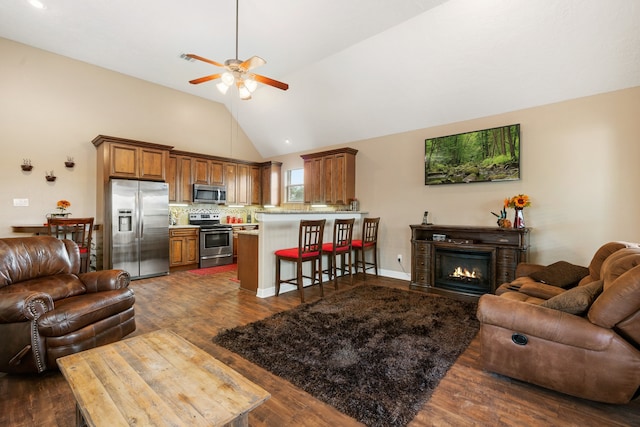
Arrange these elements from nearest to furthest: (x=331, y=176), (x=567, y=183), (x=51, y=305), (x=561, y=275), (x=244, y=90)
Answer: (x=51, y=305) → (x=561, y=275) → (x=244, y=90) → (x=567, y=183) → (x=331, y=176)

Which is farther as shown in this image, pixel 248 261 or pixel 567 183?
pixel 248 261

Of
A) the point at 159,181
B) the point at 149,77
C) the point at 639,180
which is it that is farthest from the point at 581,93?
the point at 149,77

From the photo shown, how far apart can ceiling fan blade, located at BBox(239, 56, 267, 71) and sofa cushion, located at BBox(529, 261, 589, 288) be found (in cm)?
362

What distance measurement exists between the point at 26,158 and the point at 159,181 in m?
1.93

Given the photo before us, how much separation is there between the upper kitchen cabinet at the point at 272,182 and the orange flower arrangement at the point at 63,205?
13.0 feet

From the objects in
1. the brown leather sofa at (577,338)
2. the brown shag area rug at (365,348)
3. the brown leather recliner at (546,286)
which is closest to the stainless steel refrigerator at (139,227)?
the brown shag area rug at (365,348)

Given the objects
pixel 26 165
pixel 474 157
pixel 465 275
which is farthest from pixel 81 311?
pixel 474 157

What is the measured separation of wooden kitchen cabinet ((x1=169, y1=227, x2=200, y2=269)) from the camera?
574 cm

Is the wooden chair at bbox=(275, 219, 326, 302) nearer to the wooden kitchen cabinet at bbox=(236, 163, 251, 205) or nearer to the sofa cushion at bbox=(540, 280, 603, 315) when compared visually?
the sofa cushion at bbox=(540, 280, 603, 315)

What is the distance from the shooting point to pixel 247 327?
2965mm

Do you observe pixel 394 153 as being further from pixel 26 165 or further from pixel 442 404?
pixel 26 165

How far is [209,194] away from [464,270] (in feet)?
17.7

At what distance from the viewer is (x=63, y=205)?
4863 millimetres

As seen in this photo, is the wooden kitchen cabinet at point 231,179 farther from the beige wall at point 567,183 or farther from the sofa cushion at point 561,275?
the sofa cushion at point 561,275
